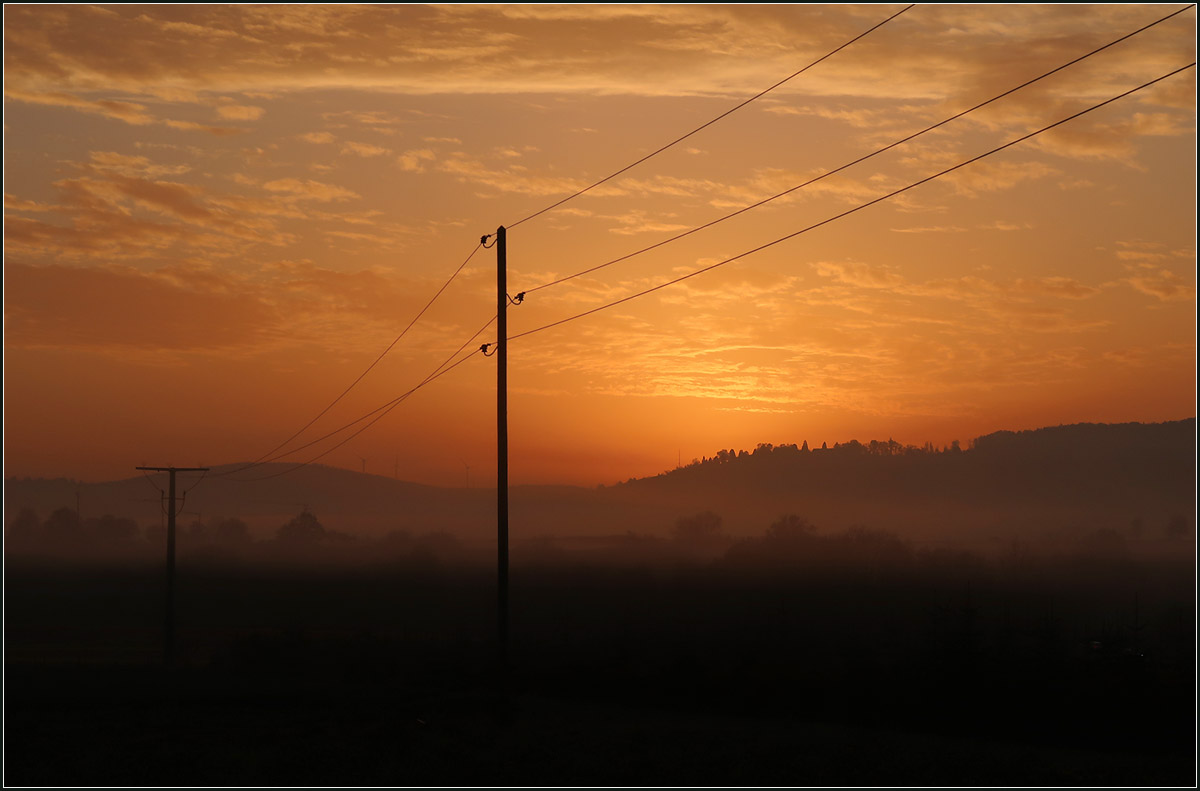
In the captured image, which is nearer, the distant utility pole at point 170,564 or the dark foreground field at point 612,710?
the dark foreground field at point 612,710

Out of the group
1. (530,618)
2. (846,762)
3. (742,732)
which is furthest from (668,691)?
(530,618)

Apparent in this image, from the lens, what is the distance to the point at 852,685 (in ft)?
191

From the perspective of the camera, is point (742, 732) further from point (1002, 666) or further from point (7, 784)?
point (1002, 666)

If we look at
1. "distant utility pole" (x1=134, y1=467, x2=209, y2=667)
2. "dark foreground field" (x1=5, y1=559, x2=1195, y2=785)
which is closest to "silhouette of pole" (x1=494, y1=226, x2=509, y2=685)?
"dark foreground field" (x1=5, y1=559, x2=1195, y2=785)

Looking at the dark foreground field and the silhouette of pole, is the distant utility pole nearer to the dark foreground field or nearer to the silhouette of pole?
the dark foreground field

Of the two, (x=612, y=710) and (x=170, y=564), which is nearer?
(x=612, y=710)

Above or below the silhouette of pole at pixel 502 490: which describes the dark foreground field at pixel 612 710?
below

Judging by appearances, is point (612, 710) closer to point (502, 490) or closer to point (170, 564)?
point (502, 490)

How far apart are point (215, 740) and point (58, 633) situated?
12016 centimetres

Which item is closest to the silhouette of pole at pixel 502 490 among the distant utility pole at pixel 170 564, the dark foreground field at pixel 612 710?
the dark foreground field at pixel 612 710

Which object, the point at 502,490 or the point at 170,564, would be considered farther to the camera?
the point at 170,564

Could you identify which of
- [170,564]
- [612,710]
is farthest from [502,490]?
[170,564]

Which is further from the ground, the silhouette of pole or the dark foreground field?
the silhouette of pole

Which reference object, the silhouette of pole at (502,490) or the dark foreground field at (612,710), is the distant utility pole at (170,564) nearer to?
the dark foreground field at (612,710)
